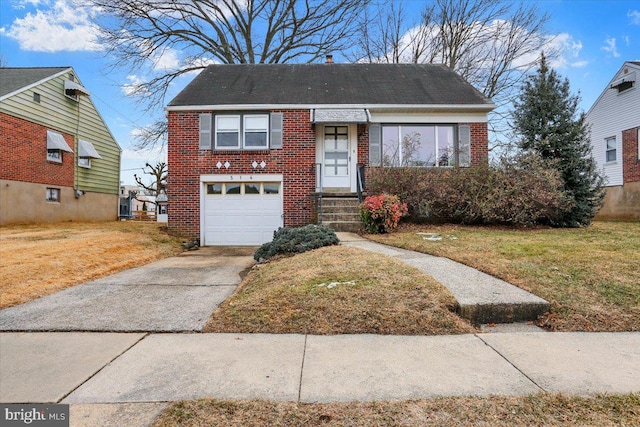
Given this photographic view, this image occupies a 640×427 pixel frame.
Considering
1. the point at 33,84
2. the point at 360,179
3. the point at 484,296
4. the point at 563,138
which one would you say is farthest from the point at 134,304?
the point at 33,84

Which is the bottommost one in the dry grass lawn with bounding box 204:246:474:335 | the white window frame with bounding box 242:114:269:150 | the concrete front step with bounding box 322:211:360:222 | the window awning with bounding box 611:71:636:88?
the dry grass lawn with bounding box 204:246:474:335

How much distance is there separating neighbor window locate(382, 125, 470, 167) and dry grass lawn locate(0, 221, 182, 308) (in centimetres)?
777

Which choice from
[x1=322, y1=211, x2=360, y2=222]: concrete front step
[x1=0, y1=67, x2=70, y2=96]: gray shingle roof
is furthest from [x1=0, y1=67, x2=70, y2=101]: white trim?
[x1=322, y1=211, x2=360, y2=222]: concrete front step

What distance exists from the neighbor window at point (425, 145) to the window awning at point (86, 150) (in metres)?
14.7

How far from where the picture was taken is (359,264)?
17.0ft

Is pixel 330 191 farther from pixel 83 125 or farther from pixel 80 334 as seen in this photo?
pixel 83 125

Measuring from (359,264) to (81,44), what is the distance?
1913 centimetres

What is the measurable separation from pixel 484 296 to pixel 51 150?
60.3 ft

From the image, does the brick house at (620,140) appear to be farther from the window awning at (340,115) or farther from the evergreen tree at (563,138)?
the window awning at (340,115)

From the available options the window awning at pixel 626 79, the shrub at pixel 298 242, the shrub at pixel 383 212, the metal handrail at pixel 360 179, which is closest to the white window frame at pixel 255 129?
the metal handrail at pixel 360 179

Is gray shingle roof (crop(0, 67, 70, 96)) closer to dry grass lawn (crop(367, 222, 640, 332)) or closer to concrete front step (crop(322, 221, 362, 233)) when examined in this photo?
concrete front step (crop(322, 221, 362, 233))

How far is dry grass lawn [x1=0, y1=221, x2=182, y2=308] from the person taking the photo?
5406 millimetres

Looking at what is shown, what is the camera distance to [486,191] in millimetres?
9398

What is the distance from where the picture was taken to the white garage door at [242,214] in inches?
469
